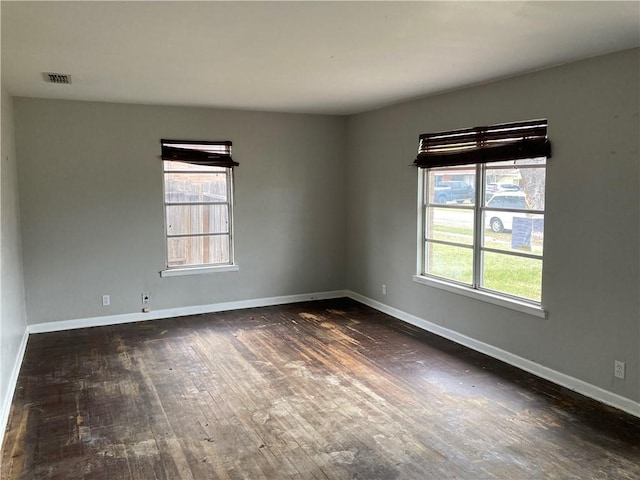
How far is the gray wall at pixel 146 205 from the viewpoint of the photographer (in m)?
5.28

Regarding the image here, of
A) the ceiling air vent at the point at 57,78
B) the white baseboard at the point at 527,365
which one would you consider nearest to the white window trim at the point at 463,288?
the white baseboard at the point at 527,365

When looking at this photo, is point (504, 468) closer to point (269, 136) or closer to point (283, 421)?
point (283, 421)

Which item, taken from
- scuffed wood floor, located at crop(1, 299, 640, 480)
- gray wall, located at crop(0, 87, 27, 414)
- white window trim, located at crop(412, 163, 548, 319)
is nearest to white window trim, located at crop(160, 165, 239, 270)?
scuffed wood floor, located at crop(1, 299, 640, 480)

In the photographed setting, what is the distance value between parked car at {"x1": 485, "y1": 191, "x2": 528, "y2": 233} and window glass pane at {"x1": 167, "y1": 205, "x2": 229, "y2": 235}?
316 centimetres

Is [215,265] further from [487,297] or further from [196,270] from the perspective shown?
[487,297]

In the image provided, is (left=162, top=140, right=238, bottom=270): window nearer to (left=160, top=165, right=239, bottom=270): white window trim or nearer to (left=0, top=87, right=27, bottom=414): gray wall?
(left=160, top=165, right=239, bottom=270): white window trim

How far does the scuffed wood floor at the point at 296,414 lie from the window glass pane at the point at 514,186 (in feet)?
4.67

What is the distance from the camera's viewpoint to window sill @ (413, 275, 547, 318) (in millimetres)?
4109

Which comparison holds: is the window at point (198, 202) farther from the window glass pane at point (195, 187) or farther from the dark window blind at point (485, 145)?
the dark window blind at point (485, 145)

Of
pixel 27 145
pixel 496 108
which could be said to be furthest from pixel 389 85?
pixel 27 145

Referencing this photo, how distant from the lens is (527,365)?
13.8 feet

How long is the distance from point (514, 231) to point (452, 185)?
90cm

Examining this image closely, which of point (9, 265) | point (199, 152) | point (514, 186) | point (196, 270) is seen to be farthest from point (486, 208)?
point (9, 265)

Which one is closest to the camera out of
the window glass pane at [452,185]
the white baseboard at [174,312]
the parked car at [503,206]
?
the parked car at [503,206]
